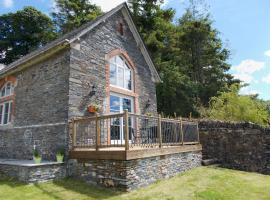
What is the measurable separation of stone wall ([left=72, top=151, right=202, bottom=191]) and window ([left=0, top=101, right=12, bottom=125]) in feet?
19.7

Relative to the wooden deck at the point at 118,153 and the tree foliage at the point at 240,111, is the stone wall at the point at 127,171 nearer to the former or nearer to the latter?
the wooden deck at the point at 118,153

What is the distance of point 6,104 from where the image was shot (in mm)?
12305

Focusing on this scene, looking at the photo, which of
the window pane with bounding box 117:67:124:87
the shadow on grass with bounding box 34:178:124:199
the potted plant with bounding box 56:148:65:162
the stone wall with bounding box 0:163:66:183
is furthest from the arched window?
the shadow on grass with bounding box 34:178:124:199

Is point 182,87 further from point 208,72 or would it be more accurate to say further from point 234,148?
point 234,148

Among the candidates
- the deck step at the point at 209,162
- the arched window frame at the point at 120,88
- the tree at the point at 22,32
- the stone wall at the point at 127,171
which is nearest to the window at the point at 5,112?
the arched window frame at the point at 120,88

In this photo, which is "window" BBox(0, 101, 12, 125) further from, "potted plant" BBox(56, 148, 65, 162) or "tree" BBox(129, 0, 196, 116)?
"tree" BBox(129, 0, 196, 116)

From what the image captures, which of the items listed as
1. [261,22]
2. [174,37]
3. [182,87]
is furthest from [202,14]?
[261,22]

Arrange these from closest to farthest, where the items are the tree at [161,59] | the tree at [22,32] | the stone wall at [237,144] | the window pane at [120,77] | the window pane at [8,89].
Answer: the stone wall at [237,144] < the window pane at [120,77] < the window pane at [8,89] < the tree at [161,59] < the tree at [22,32]

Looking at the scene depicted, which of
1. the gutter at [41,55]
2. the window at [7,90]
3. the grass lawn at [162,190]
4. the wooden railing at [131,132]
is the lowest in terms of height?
the grass lawn at [162,190]

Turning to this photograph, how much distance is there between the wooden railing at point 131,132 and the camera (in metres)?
7.70

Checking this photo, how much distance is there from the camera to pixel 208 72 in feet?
95.7

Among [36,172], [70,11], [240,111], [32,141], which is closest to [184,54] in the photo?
[240,111]

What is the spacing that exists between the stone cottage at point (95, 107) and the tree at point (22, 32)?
21666 millimetres

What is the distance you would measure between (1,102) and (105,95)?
20.6 ft
